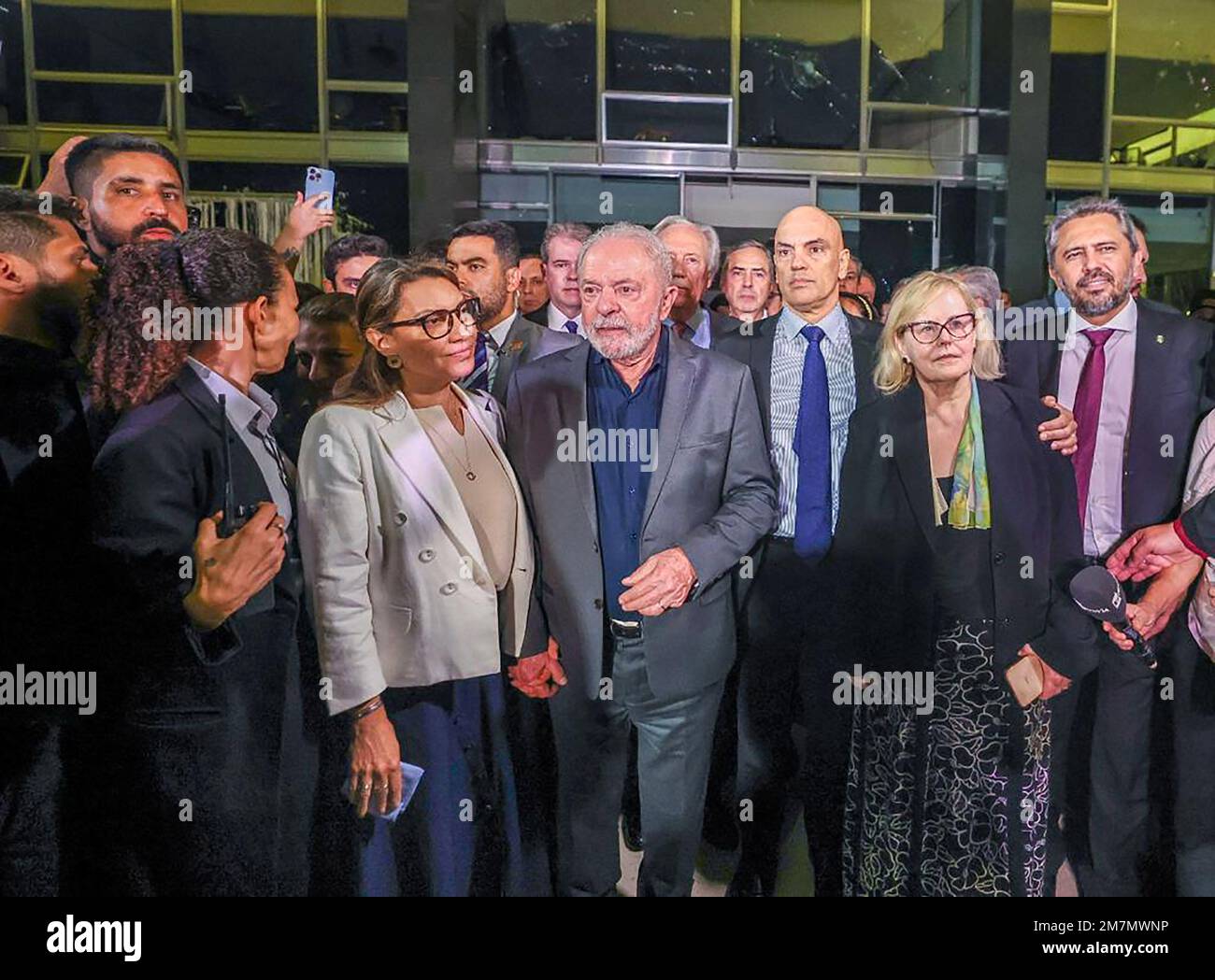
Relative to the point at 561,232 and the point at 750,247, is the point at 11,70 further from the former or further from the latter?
the point at 750,247

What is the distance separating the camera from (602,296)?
2730mm

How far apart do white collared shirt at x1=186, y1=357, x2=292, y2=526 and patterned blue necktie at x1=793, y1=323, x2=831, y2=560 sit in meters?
1.49

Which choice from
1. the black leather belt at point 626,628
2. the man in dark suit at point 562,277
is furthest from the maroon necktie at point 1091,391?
the man in dark suit at point 562,277

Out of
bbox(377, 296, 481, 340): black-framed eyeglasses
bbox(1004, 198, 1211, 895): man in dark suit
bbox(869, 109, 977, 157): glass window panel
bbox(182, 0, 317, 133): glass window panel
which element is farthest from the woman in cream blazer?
bbox(1004, 198, 1211, 895): man in dark suit

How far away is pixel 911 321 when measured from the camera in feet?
9.20

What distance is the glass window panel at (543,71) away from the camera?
2.93 meters

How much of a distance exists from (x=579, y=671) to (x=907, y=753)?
101 cm

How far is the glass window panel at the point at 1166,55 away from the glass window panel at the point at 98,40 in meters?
2.92

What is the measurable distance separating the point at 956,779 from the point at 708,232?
5.89ft

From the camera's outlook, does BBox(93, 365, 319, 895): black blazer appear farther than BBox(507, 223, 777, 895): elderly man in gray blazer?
No

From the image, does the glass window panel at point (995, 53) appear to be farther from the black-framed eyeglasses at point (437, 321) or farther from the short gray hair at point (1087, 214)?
the black-framed eyeglasses at point (437, 321)

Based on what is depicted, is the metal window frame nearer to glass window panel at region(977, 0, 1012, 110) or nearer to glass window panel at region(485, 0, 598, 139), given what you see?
glass window panel at region(485, 0, 598, 139)

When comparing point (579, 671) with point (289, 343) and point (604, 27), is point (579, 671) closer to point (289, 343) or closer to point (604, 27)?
point (289, 343)

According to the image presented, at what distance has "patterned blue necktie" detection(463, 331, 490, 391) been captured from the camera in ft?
9.12
